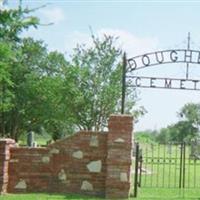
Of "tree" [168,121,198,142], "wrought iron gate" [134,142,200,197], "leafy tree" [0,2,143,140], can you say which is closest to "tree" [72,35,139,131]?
"leafy tree" [0,2,143,140]

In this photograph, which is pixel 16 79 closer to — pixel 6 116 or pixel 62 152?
pixel 6 116

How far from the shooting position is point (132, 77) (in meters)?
14.9

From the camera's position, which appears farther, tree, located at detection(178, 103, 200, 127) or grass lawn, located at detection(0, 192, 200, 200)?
tree, located at detection(178, 103, 200, 127)

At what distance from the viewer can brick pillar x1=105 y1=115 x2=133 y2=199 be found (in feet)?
45.4

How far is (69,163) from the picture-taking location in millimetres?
14273

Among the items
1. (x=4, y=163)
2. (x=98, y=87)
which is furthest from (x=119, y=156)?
(x=98, y=87)

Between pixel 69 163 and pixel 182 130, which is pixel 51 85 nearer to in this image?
pixel 69 163

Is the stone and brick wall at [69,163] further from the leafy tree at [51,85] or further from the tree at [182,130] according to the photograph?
the tree at [182,130]

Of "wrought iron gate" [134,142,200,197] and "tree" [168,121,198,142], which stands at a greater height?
"tree" [168,121,198,142]

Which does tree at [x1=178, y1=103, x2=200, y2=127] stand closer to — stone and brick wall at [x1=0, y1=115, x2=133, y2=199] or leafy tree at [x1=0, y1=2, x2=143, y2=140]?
leafy tree at [x1=0, y1=2, x2=143, y2=140]

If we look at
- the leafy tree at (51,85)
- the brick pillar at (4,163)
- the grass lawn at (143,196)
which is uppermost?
the leafy tree at (51,85)

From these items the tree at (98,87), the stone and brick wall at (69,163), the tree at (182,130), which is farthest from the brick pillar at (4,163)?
the tree at (182,130)

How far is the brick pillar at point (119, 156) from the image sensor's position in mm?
13836

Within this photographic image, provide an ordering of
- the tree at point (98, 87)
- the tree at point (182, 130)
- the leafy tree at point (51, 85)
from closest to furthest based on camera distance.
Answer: the leafy tree at point (51, 85) → the tree at point (98, 87) → the tree at point (182, 130)
